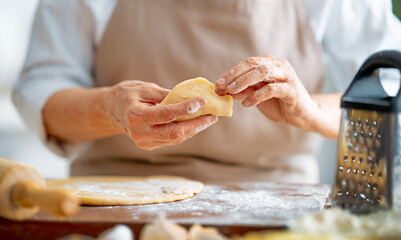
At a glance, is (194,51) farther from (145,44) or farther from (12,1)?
(12,1)

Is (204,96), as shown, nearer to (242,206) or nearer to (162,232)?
(242,206)

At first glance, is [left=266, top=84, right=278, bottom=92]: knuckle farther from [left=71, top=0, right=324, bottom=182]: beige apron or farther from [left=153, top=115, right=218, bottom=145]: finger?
[left=71, top=0, right=324, bottom=182]: beige apron

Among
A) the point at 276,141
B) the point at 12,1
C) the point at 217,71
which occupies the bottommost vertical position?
the point at 276,141

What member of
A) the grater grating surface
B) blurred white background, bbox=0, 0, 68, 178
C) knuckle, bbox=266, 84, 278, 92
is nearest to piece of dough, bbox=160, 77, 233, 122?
knuckle, bbox=266, 84, 278, 92

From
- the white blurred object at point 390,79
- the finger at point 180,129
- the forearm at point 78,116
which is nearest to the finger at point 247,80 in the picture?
the finger at point 180,129

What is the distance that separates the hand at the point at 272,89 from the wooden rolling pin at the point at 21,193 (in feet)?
1.75

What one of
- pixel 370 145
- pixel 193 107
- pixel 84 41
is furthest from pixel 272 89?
pixel 84 41

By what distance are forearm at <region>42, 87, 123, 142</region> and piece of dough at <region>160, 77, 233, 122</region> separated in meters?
0.31

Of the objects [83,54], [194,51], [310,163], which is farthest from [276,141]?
[83,54]

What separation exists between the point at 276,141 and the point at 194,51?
1.57 ft

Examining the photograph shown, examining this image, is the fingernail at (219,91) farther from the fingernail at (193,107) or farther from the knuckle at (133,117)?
the knuckle at (133,117)

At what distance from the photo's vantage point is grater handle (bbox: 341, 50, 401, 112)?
3.38ft

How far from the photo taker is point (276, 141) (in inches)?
73.0

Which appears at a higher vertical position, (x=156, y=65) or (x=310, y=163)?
(x=156, y=65)
